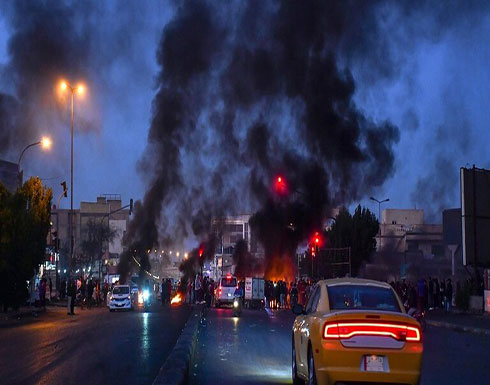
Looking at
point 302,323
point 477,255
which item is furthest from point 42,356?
point 477,255

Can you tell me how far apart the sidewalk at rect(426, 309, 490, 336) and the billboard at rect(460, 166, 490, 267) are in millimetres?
3386

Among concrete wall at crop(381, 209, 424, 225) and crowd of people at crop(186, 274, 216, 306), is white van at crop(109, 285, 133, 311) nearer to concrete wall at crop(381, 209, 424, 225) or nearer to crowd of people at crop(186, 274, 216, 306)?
crowd of people at crop(186, 274, 216, 306)

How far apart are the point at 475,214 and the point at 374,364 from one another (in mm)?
29344

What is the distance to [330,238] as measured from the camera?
68.9 metres

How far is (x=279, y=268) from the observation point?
73062 millimetres

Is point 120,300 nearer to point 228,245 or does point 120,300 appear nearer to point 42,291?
point 42,291

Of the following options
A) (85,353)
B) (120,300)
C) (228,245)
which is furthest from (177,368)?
(228,245)

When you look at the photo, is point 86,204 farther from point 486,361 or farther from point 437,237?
point 486,361

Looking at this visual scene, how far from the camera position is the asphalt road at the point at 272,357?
12.3m

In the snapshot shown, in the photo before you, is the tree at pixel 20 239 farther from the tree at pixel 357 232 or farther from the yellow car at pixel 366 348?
the tree at pixel 357 232

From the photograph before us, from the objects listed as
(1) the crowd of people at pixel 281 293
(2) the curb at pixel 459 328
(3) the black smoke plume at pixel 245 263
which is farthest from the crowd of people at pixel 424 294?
(3) the black smoke plume at pixel 245 263

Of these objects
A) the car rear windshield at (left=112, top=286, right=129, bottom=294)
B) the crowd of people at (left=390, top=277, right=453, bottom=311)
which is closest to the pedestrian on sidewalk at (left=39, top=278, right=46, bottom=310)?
the car rear windshield at (left=112, top=286, right=129, bottom=294)

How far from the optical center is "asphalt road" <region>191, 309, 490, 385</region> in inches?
485

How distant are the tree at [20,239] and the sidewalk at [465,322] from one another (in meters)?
20.3
